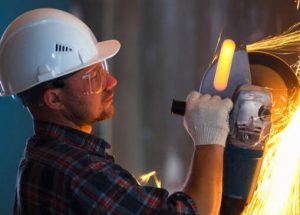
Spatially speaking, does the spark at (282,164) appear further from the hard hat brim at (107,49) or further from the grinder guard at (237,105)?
the hard hat brim at (107,49)

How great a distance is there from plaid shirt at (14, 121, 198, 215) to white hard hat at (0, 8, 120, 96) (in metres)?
0.21

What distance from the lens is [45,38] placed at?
4.09ft

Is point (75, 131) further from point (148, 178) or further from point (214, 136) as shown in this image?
point (148, 178)

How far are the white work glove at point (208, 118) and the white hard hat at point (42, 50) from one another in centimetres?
30

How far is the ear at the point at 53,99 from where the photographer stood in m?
1.21

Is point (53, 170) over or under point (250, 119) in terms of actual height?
under

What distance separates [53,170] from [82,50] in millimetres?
391

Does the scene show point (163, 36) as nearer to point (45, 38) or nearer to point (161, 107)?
point (161, 107)

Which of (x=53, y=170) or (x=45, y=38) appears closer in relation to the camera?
(x=53, y=170)

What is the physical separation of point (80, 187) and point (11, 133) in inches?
56.3

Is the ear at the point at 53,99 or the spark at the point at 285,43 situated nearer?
the ear at the point at 53,99

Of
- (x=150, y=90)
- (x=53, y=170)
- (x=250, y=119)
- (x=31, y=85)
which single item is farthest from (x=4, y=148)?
(x=250, y=119)

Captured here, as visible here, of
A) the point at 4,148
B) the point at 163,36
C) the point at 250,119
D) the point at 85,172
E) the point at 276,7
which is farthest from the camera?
the point at 4,148

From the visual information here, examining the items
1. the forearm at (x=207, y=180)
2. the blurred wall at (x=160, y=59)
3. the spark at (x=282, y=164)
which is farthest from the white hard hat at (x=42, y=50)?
the blurred wall at (x=160, y=59)
